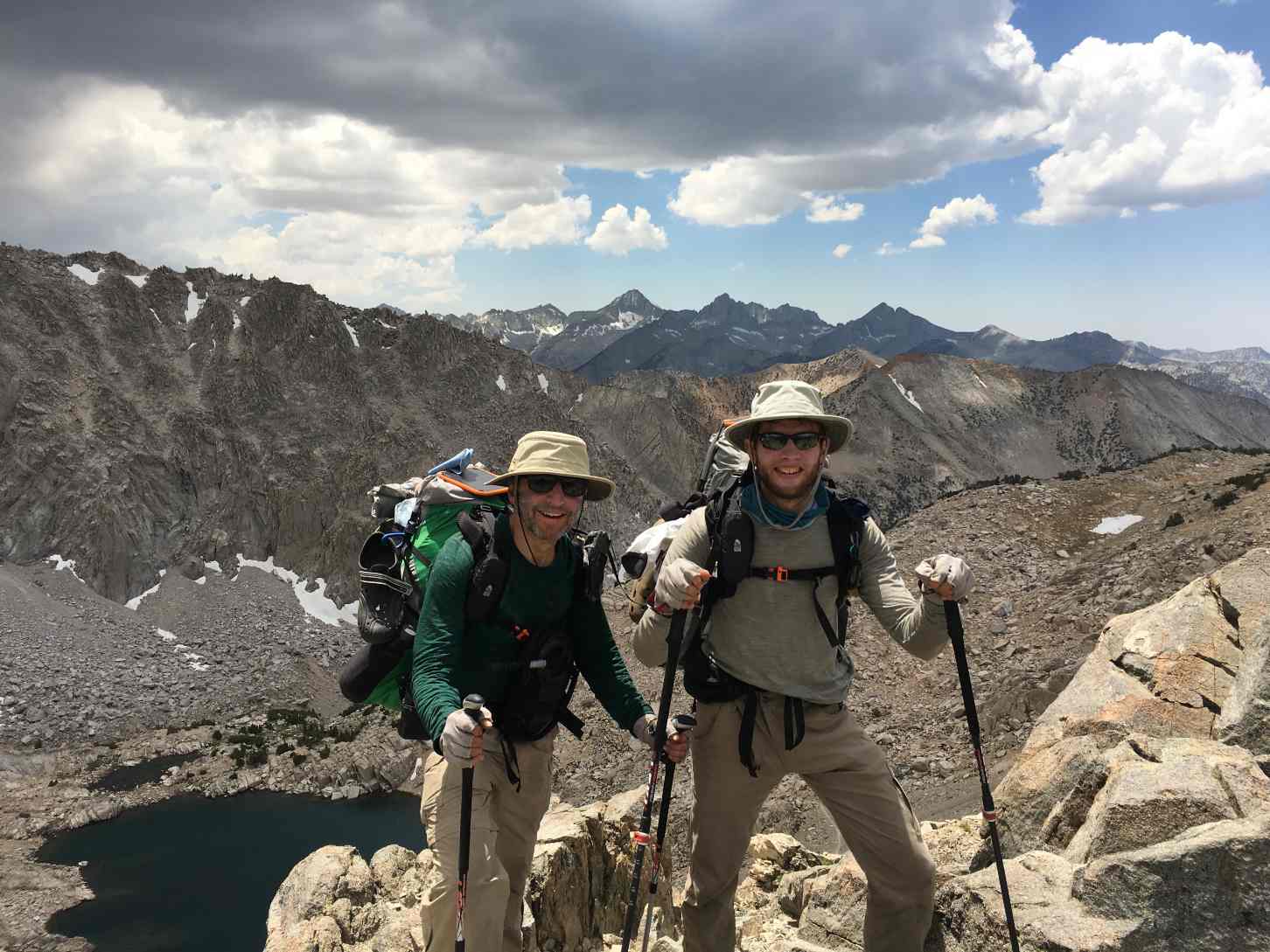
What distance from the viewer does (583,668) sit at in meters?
5.91

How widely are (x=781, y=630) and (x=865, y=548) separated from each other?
32.5 inches

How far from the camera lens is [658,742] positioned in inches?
215

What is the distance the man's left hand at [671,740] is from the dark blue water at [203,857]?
1702 inches

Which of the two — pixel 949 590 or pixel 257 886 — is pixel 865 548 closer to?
pixel 949 590

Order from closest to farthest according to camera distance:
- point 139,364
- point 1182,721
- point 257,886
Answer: point 1182,721 < point 257,886 < point 139,364

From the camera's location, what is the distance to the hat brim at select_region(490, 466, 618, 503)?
5344 mm

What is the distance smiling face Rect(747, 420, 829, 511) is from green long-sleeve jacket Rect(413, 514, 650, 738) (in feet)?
5.02

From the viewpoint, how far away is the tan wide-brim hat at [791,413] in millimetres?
5273

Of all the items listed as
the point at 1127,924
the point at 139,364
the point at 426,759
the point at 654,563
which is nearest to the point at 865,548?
the point at 654,563

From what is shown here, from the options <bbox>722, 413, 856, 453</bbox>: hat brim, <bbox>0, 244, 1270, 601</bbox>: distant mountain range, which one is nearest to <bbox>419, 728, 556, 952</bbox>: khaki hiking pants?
<bbox>722, 413, 856, 453</bbox>: hat brim

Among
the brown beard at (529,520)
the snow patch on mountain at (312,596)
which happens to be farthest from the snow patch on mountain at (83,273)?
the brown beard at (529,520)

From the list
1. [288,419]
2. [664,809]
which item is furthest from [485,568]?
[288,419]

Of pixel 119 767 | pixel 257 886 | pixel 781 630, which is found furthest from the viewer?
pixel 119 767

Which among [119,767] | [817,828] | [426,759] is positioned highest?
[426,759]
